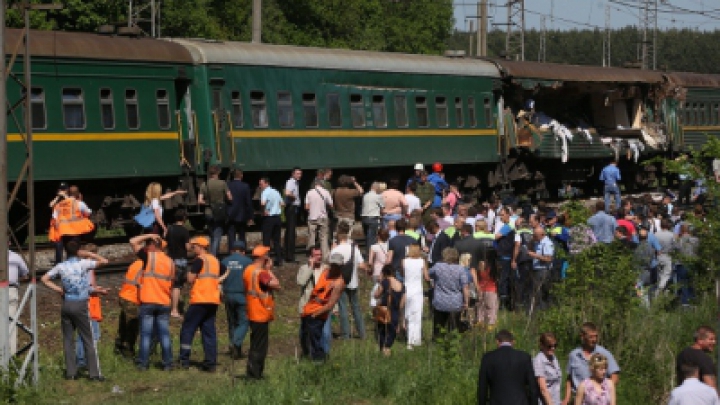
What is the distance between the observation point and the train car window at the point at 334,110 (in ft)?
99.2

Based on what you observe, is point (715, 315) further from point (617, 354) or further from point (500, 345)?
point (500, 345)

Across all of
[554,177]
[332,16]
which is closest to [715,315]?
[554,177]

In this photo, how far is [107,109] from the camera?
25.0 m

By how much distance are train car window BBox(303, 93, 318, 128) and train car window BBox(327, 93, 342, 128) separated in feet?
1.52

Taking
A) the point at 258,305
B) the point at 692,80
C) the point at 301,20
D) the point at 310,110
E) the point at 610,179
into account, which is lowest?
the point at 258,305

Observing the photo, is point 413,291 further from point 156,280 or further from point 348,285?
point 156,280

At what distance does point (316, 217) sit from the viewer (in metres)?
24.8

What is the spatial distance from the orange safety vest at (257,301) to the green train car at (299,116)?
4.22 m

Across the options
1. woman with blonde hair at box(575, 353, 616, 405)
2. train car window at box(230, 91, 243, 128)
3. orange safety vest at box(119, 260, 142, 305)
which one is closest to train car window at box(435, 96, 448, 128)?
train car window at box(230, 91, 243, 128)

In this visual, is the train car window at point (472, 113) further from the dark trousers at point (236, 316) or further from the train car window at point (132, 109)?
the dark trousers at point (236, 316)

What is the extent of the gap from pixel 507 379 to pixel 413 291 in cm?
541

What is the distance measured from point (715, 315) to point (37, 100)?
10965mm

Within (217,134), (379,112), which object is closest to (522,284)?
(217,134)

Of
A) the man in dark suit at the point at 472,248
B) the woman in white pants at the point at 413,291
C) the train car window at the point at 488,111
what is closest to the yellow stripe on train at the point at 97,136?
the woman in white pants at the point at 413,291
